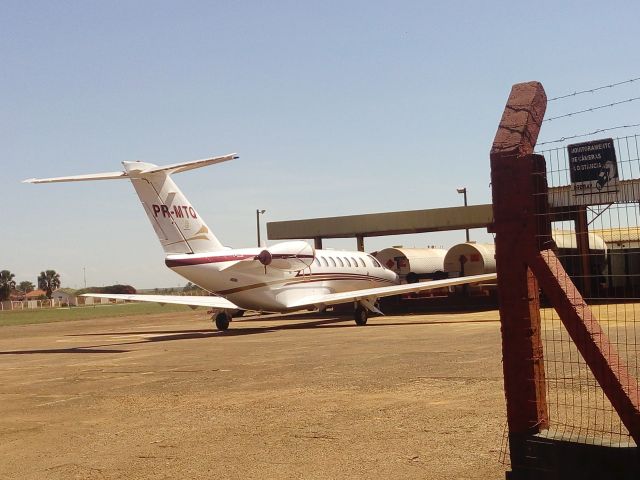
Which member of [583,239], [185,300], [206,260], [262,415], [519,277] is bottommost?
[262,415]

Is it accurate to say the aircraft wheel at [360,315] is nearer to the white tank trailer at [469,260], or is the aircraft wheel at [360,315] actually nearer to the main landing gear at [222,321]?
the main landing gear at [222,321]

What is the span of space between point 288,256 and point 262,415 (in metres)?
17.1

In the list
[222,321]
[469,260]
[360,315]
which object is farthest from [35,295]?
[360,315]

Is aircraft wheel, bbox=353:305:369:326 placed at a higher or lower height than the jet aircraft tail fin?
lower

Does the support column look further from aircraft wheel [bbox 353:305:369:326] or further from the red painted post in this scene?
aircraft wheel [bbox 353:305:369:326]

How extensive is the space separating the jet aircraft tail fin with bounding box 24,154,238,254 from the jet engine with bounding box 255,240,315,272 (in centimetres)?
201

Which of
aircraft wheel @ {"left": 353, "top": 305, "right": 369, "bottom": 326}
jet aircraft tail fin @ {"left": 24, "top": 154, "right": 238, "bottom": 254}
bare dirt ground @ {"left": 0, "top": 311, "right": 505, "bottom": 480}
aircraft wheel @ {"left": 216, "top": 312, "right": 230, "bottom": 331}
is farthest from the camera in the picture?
aircraft wheel @ {"left": 353, "top": 305, "right": 369, "bottom": 326}

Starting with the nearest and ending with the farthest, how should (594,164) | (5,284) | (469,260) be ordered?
1. (594,164)
2. (469,260)
3. (5,284)

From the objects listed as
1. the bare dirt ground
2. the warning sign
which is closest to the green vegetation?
the bare dirt ground

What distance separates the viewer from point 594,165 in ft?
17.9

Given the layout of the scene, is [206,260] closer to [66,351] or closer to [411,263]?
[66,351]

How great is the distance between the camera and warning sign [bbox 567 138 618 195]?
5316 mm

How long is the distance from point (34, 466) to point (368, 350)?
1046 cm

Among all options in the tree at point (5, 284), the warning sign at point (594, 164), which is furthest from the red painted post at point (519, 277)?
the tree at point (5, 284)
